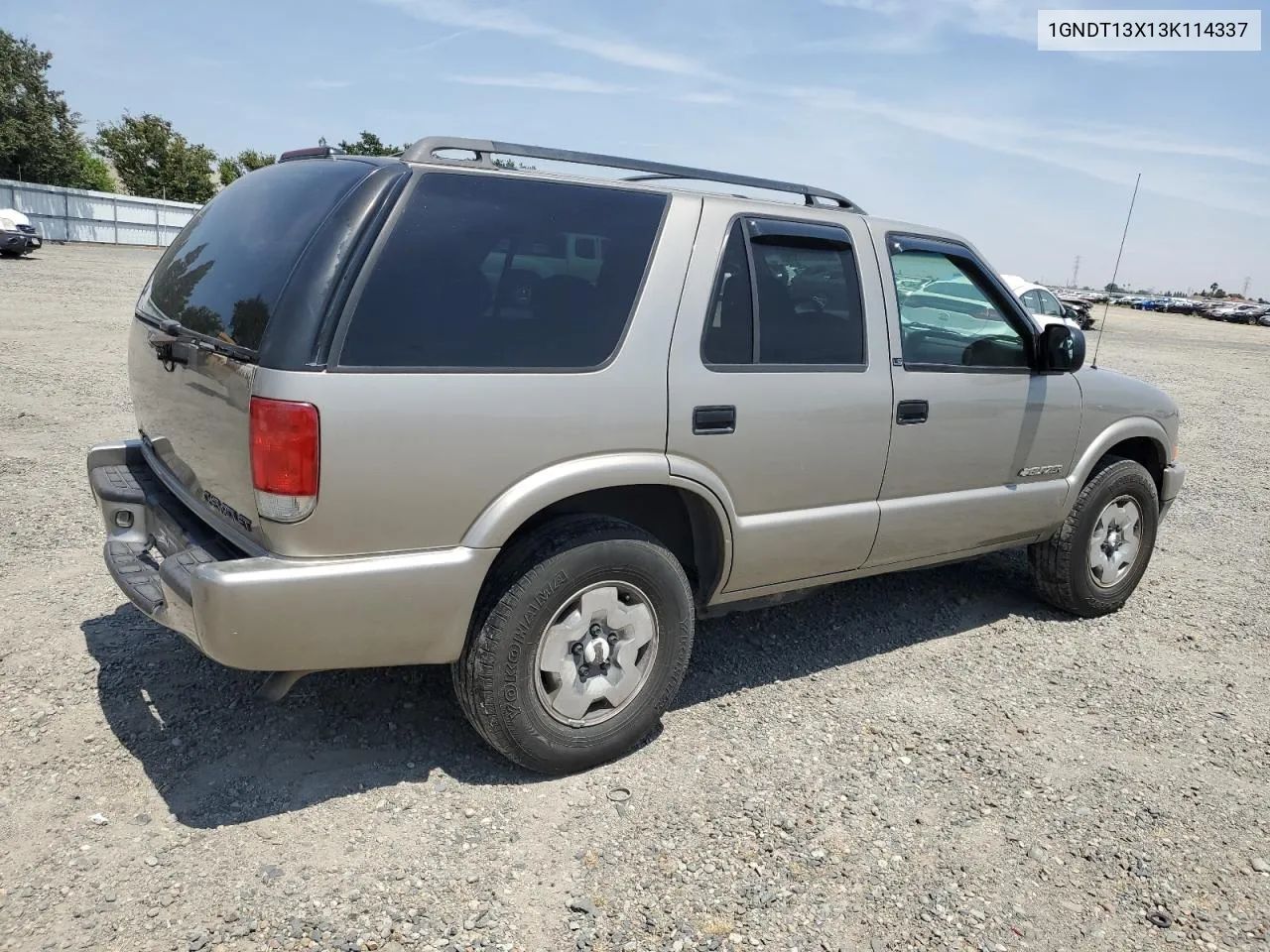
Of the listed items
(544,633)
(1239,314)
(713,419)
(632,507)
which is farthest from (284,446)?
(1239,314)

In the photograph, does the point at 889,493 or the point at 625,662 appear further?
the point at 889,493

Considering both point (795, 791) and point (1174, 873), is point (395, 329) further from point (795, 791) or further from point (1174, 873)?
point (1174, 873)

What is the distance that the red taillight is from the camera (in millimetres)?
2570

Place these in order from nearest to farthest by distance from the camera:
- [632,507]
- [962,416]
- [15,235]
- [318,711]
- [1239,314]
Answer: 1. [632,507]
2. [318,711]
3. [962,416]
4. [15,235]
5. [1239,314]

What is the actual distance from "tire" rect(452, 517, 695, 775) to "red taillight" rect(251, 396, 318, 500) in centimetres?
72

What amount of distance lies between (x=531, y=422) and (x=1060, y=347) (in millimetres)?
2653

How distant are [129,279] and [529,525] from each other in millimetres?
22592

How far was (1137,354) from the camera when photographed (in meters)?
24.6

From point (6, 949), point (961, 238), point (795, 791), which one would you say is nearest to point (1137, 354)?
point (961, 238)

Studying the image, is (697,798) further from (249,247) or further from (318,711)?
(249,247)

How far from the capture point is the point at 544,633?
3.10 m

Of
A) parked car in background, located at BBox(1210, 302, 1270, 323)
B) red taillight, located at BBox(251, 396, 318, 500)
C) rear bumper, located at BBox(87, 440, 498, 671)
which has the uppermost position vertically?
red taillight, located at BBox(251, 396, 318, 500)

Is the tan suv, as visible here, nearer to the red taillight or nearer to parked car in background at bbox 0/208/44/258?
the red taillight

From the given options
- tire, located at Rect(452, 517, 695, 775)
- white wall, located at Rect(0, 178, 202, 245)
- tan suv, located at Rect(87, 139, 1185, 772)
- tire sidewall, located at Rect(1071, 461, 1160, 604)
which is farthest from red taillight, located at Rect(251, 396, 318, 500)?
white wall, located at Rect(0, 178, 202, 245)
